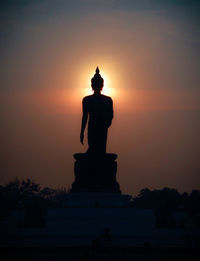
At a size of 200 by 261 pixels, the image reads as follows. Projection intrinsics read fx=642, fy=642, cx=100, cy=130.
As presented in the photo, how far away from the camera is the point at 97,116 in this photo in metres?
22.4

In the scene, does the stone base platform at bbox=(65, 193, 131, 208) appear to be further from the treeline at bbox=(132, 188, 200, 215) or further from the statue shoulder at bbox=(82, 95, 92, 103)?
the treeline at bbox=(132, 188, 200, 215)

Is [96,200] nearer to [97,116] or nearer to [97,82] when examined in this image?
[97,116]

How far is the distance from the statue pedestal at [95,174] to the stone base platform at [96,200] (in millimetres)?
510

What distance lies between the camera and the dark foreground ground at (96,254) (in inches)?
641

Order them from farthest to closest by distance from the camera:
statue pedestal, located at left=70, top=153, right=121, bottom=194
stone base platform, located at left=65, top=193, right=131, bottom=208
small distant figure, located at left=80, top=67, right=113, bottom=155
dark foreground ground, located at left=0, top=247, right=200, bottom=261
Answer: small distant figure, located at left=80, top=67, right=113, bottom=155
statue pedestal, located at left=70, top=153, right=121, bottom=194
stone base platform, located at left=65, top=193, right=131, bottom=208
dark foreground ground, located at left=0, top=247, right=200, bottom=261

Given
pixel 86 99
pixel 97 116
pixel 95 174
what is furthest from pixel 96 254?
pixel 86 99

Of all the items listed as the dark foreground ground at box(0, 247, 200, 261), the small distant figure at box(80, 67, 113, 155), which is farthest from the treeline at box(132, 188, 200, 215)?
the dark foreground ground at box(0, 247, 200, 261)

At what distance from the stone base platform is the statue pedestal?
510 mm

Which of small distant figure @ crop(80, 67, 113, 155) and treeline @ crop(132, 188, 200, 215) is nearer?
small distant figure @ crop(80, 67, 113, 155)

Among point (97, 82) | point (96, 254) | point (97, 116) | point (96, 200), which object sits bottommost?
point (96, 254)

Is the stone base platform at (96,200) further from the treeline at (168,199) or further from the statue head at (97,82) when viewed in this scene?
the treeline at (168,199)

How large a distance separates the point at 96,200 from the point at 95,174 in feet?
3.94

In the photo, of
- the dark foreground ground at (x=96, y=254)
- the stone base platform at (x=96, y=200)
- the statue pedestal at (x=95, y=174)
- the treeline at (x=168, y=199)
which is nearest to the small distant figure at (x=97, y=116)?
the statue pedestal at (x=95, y=174)

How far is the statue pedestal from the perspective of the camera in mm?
21312
